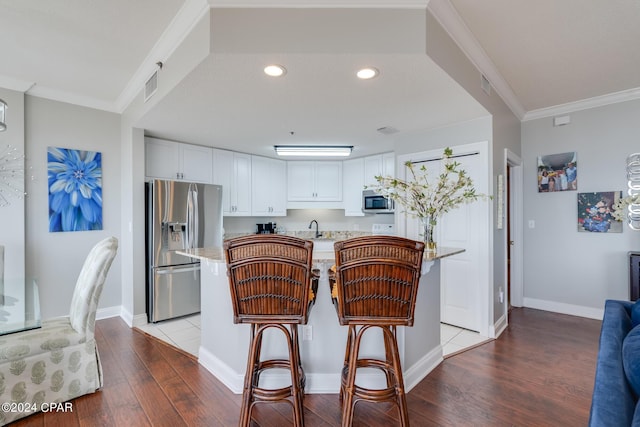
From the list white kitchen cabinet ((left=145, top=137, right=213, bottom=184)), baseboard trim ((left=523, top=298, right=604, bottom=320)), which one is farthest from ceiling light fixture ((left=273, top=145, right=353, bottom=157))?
baseboard trim ((left=523, top=298, right=604, bottom=320))

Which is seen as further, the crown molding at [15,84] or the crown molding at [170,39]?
the crown molding at [15,84]

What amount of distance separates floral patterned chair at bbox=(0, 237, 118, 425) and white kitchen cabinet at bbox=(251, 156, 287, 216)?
289 centimetres

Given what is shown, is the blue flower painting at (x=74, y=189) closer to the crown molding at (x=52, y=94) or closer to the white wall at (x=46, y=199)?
the white wall at (x=46, y=199)

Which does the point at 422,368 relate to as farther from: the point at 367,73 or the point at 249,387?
the point at 367,73

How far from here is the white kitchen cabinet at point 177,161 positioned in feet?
12.2

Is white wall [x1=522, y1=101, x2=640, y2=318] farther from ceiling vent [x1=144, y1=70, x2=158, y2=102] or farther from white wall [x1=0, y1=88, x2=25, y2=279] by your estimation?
white wall [x1=0, y1=88, x2=25, y2=279]

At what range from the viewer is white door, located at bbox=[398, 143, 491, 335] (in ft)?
10.3

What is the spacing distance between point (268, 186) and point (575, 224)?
175 inches

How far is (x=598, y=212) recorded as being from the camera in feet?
11.7

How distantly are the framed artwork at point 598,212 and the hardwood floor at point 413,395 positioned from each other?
4.73 ft

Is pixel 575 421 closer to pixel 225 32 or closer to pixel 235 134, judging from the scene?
pixel 225 32

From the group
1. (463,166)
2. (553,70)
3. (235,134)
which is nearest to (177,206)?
(235,134)

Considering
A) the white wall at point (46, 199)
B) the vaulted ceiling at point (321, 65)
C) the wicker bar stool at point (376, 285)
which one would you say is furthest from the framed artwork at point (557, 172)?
the white wall at point (46, 199)

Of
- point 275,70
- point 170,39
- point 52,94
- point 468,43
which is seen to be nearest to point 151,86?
point 170,39
